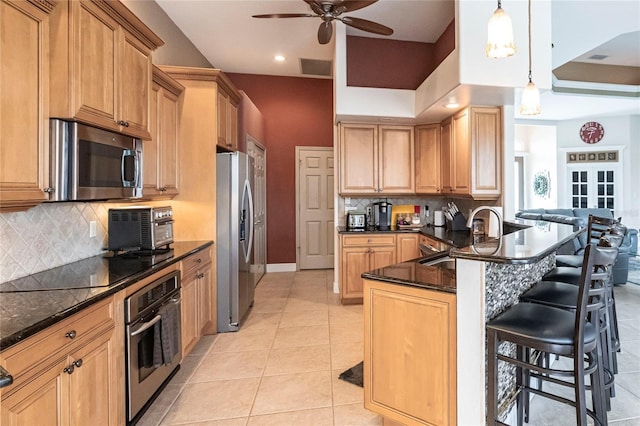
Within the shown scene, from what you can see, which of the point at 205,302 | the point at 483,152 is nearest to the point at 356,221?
the point at 483,152

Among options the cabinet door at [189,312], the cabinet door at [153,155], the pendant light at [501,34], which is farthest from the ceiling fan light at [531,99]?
the cabinet door at [189,312]

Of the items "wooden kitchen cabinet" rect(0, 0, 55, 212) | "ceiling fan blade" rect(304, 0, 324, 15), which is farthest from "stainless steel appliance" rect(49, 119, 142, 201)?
"ceiling fan blade" rect(304, 0, 324, 15)

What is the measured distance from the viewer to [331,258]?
6203 mm

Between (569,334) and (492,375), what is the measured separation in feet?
1.24

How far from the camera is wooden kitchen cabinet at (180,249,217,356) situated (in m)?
2.68

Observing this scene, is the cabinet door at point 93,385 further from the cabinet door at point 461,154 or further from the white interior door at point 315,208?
the white interior door at point 315,208

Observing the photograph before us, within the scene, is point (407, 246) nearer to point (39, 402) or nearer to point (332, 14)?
point (332, 14)

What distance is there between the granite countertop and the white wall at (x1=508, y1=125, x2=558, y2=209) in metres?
8.81

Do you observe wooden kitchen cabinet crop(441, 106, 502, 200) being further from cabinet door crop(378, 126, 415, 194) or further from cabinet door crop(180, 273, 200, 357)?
cabinet door crop(180, 273, 200, 357)

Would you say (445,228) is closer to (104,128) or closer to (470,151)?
(470,151)

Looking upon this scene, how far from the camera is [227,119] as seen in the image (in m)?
3.70

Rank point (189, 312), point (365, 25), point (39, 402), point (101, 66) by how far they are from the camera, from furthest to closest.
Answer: point (365, 25)
point (189, 312)
point (101, 66)
point (39, 402)

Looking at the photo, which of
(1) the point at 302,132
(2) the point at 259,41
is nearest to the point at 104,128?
(2) the point at 259,41

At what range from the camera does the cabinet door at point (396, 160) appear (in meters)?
4.44
